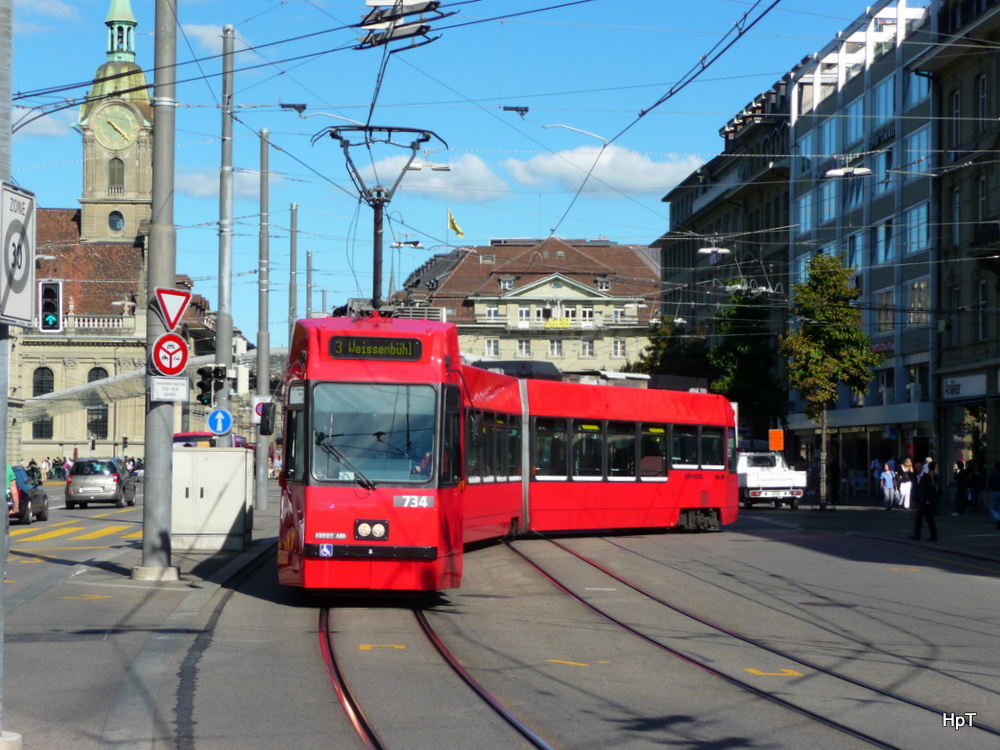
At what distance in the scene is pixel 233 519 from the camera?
831 inches

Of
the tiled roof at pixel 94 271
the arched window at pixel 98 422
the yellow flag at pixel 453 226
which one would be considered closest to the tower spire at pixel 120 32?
the tiled roof at pixel 94 271

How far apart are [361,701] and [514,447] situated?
14.2 meters

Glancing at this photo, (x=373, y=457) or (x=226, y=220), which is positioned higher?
(x=226, y=220)

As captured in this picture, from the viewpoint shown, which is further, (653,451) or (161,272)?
(653,451)

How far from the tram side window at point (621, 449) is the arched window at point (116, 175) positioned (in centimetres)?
8692

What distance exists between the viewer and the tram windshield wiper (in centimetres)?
1397

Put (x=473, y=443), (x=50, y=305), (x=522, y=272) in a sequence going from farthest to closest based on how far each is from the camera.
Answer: (x=522, y=272)
(x=50, y=305)
(x=473, y=443)

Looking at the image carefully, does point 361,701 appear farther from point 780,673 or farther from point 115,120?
point 115,120

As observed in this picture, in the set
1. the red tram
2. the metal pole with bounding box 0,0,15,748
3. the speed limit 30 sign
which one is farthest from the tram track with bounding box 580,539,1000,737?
the speed limit 30 sign

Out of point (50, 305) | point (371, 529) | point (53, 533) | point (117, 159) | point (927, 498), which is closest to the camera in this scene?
point (371, 529)

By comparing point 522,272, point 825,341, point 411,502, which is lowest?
point 411,502

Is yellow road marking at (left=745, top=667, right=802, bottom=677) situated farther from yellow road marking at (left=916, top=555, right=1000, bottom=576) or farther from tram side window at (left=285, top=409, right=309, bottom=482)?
yellow road marking at (left=916, top=555, right=1000, bottom=576)

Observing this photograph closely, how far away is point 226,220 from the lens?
25.4 metres
